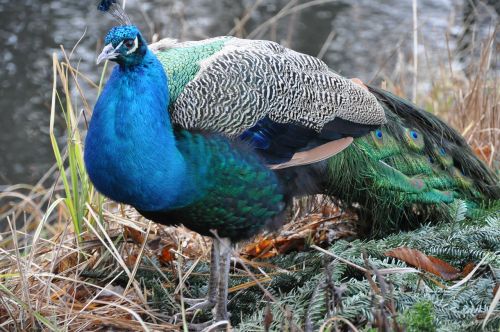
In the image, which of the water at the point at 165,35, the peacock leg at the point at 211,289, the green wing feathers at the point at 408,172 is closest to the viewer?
the peacock leg at the point at 211,289

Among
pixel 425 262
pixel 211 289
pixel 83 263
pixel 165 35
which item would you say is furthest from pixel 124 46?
pixel 165 35

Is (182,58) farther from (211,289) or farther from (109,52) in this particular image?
(211,289)

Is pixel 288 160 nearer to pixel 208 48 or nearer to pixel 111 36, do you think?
pixel 208 48

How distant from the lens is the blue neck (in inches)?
114

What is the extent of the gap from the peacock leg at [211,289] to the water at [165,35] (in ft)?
9.15

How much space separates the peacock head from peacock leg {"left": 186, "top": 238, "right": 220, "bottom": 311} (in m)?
0.87

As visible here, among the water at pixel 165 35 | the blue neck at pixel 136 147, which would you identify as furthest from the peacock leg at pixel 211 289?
the water at pixel 165 35

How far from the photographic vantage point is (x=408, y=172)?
368 centimetres

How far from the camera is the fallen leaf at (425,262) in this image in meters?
3.14

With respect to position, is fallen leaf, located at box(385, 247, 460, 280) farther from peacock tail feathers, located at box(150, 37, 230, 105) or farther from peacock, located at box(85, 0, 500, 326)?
peacock tail feathers, located at box(150, 37, 230, 105)

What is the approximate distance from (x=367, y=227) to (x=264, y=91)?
0.96m

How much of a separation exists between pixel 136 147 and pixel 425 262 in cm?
120

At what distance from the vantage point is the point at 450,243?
3.26m

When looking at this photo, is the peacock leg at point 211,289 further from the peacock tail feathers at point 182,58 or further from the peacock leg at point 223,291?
the peacock tail feathers at point 182,58
